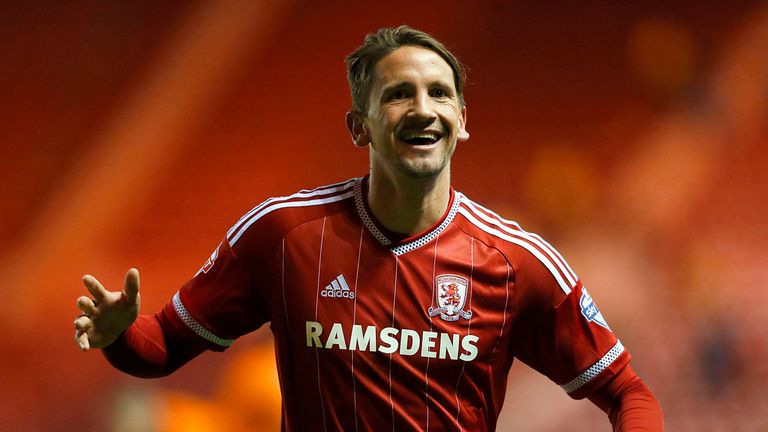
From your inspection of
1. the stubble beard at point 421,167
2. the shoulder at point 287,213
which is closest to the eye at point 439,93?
the stubble beard at point 421,167

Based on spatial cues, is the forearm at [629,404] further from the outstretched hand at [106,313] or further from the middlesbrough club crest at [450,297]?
the outstretched hand at [106,313]

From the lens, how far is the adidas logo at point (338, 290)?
1.56 m

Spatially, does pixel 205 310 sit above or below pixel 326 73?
below

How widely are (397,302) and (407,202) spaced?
7.3 inches

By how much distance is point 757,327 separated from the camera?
2758 mm

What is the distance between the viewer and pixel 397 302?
5.12 feet

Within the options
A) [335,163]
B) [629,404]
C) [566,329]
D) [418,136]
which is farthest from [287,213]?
[335,163]

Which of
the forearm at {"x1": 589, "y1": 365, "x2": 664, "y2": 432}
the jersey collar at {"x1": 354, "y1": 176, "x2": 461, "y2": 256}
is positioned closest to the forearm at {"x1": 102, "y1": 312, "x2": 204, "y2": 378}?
the jersey collar at {"x1": 354, "y1": 176, "x2": 461, "y2": 256}

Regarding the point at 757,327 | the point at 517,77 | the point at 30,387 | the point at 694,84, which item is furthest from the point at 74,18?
the point at 757,327

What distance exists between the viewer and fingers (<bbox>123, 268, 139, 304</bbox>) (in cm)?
143

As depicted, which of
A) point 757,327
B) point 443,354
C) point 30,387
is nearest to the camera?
point 443,354

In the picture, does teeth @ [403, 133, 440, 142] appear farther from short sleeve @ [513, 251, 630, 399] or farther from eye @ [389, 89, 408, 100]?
short sleeve @ [513, 251, 630, 399]

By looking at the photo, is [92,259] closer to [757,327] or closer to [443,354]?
[443,354]

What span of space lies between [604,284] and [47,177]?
176cm
